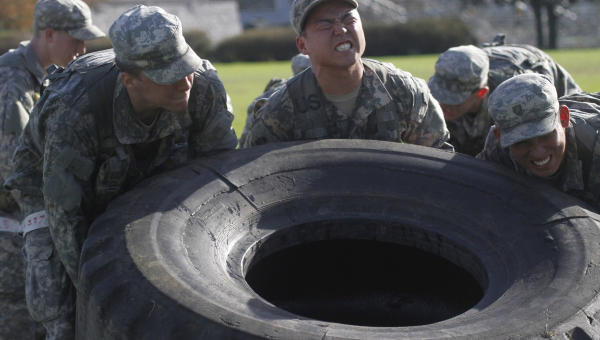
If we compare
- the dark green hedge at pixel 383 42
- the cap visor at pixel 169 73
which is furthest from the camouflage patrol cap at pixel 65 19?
the dark green hedge at pixel 383 42

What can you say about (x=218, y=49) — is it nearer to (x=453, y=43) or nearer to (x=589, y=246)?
(x=453, y=43)

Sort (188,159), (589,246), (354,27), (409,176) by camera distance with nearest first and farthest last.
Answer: (589,246)
(409,176)
(188,159)
(354,27)

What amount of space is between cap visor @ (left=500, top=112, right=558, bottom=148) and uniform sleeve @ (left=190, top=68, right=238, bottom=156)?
1151 mm

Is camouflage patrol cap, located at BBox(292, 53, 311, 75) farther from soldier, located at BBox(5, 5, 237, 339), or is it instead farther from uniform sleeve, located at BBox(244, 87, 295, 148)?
soldier, located at BBox(5, 5, 237, 339)

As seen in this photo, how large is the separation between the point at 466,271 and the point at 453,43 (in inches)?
1128

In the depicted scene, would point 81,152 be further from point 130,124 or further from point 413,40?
point 413,40

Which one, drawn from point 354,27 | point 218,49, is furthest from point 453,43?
point 354,27

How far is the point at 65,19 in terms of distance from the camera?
168 inches

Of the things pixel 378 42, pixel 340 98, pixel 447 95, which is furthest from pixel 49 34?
pixel 378 42

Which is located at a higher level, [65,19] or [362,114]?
[65,19]

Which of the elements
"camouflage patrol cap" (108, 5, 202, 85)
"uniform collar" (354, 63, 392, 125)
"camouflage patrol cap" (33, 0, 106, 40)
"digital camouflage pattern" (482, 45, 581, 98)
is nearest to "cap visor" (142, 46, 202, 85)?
"camouflage patrol cap" (108, 5, 202, 85)

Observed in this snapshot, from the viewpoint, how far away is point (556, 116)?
9.58ft

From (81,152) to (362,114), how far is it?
1370 mm

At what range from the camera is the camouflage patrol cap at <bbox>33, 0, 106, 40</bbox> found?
4.23m
